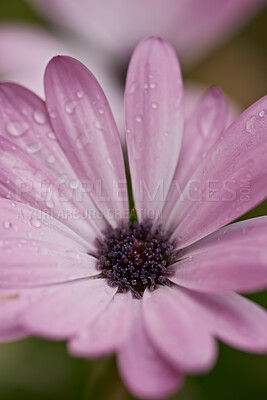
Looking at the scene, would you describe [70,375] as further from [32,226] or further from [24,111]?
[24,111]

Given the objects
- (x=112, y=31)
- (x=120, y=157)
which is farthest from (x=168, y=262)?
(x=112, y=31)

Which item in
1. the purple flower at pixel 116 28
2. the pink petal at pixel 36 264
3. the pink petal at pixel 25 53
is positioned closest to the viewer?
the pink petal at pixel 36 264

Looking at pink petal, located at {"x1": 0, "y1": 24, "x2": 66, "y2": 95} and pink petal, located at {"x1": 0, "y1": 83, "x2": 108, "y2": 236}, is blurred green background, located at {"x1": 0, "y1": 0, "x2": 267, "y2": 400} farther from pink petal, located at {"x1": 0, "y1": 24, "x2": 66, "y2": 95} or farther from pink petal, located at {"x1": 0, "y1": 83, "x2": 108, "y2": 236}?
pink petal, located at {"x1": 0, "y1": 24, "x2": 66, "y2": 95}

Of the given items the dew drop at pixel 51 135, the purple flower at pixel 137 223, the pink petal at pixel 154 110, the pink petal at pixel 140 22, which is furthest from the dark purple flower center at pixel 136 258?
the pink petal at pixel 140 22

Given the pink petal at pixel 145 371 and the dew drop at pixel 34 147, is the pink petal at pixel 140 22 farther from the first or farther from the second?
the pink petal at pixel 145 371

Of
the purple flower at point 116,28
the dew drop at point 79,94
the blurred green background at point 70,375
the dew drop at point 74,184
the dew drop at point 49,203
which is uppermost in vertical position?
the purple flower at point 116,28
